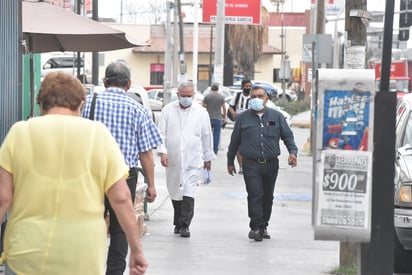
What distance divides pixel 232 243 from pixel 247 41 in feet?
207

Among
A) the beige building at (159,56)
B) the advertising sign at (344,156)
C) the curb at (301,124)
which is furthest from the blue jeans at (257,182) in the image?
the beige building at (159,56)

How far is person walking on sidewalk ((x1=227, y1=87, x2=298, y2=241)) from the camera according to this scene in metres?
11.7

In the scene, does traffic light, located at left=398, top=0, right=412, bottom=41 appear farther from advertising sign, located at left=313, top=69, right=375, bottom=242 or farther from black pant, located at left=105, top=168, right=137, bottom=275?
black pant, located at left=105, top=168, right=137, bottom=275

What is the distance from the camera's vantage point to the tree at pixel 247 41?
73.5 m

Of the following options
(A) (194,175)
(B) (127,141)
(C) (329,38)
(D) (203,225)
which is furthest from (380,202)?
(C) (329,38)

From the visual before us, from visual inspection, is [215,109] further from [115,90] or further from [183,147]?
[115,90]

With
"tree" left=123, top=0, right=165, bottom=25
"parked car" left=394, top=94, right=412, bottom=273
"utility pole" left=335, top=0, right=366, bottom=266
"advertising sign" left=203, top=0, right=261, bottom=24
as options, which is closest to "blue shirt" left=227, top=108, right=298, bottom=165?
"parked car" left=394, top=94, right=412, bottom=273

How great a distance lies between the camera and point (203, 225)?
1294 centimetres

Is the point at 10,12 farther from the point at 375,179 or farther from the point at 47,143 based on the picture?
the point at 375,179

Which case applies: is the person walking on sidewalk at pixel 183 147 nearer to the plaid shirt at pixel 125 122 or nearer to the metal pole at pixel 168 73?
the plaid shirt at pixel 125 122

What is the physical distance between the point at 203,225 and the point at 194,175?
1.07 m

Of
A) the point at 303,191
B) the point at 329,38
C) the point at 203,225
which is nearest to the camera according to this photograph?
the point at 203,225

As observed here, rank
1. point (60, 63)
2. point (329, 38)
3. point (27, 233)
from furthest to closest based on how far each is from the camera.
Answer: point (60, 63), point (329, 38), point (27, 233)

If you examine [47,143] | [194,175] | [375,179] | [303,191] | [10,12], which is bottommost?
[303,191]
